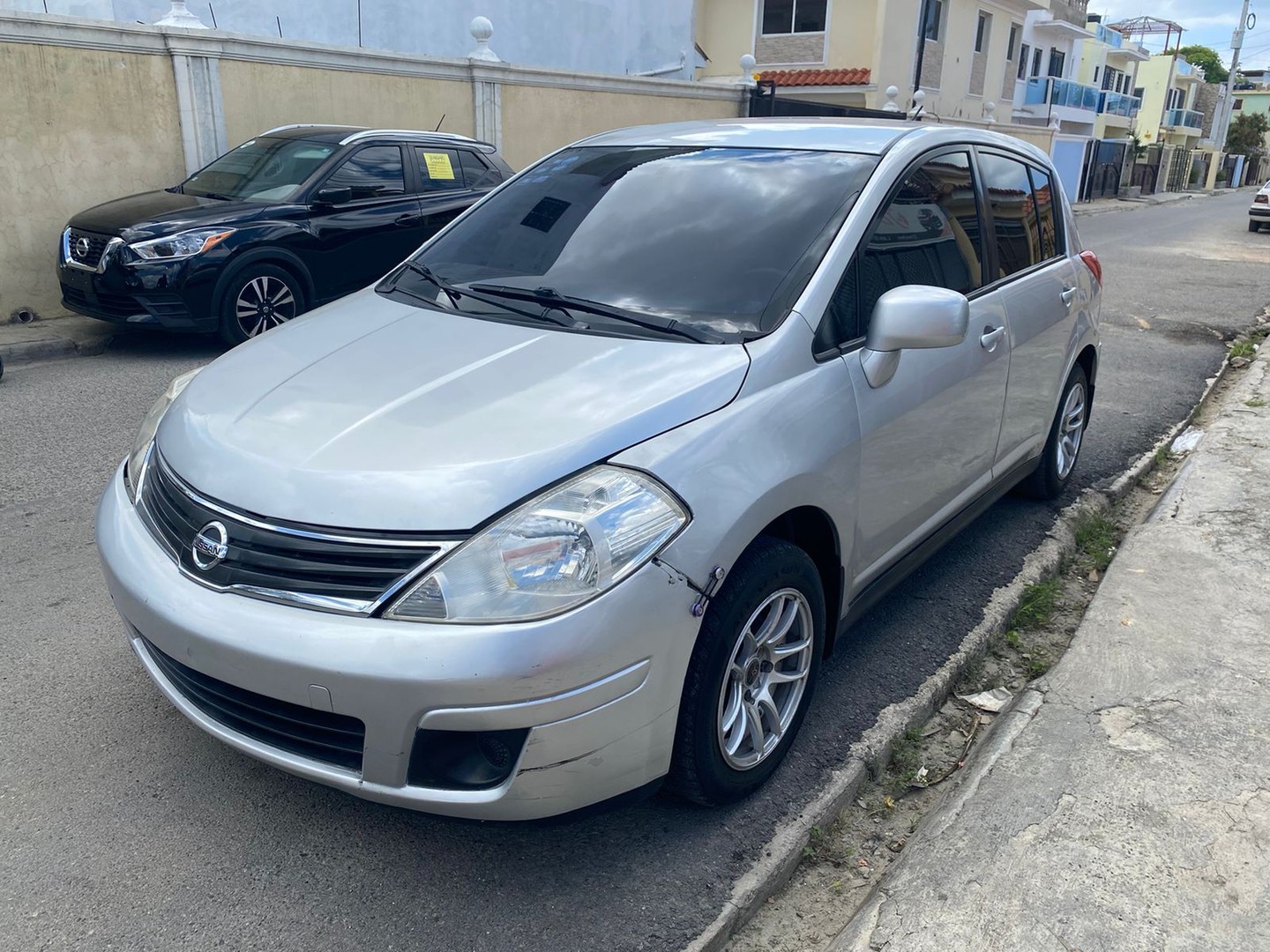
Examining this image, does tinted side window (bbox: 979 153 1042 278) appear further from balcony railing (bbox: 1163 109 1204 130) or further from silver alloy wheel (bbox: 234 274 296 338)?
balcony railing (bbox: 1163 109 1204 130)

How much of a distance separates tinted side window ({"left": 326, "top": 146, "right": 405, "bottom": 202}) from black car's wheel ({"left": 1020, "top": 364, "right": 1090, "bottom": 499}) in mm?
5945

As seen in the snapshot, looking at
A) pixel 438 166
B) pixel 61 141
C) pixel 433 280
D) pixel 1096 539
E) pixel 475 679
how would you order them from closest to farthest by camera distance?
pixel 475 679, pixel 433 280, pixel 1096 539, pixel 438 166, pixel 61 141

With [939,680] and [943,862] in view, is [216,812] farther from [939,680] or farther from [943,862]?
[939,680]

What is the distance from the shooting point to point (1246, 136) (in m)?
77.3

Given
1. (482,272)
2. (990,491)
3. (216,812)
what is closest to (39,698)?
(216,812)

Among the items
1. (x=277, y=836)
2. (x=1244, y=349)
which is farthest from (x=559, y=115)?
(x=277, y=836)

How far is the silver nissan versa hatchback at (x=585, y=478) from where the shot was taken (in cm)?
214

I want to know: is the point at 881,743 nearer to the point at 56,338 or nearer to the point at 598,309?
the point at 598,309

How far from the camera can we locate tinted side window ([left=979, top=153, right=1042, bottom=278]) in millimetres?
4016

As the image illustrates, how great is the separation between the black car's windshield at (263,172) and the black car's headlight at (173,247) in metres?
0.79

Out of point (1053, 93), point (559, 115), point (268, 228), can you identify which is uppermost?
point (1053, 93)

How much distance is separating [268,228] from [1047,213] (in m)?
5.76

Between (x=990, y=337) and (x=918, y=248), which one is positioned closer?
(x=918, y=248)

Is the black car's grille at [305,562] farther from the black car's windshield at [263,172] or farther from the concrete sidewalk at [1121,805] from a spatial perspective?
the black car's windshield at [263,172]
